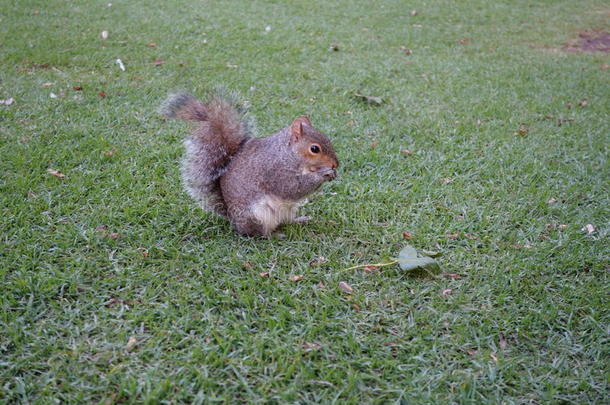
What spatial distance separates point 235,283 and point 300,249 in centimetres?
41

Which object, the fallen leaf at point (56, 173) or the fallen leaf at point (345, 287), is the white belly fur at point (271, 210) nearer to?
the fallen leaf at point (345, 287)

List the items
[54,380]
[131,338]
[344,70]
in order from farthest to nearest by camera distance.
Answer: [344,70], [131,338], [54,380]

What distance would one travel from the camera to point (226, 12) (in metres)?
6.69

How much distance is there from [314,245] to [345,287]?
0.36 meters

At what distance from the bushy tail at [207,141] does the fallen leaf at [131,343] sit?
863 mm

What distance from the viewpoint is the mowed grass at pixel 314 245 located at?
5.51ft

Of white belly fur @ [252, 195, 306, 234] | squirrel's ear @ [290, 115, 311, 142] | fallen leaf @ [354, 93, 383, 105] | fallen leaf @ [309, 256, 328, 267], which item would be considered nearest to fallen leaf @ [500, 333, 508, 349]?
fallen leaf @ [309, 256, 328, 267]

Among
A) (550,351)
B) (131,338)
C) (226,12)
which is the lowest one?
(550,351)

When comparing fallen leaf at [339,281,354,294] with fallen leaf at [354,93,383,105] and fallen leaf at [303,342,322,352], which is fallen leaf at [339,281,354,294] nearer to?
fallen leaf at [303,342,322,352]

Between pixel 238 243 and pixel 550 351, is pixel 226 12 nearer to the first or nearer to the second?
pixel 238 243

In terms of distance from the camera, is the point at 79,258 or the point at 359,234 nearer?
the point at 79,258

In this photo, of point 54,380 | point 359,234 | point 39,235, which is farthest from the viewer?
point 359,234

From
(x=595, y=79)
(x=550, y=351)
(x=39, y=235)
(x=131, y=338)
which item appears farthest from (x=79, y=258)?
(x=595, y=79)

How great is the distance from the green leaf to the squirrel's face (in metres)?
0.53
